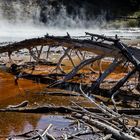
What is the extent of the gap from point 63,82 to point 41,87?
592mm

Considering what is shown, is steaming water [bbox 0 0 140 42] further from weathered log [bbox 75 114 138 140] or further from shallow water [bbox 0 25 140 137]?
weathered log [bbox 75 114 138 140]

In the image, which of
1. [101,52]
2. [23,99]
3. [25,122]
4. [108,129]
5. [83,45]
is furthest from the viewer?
[83,45]

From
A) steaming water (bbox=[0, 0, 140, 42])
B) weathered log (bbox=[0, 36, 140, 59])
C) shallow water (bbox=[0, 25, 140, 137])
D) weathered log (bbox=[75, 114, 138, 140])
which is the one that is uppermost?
weathered log (bbox=[0, 36, 140, 59])

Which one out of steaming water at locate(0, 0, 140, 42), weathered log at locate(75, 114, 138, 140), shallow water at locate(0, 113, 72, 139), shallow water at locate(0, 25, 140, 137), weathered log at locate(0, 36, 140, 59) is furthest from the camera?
steaming water at locate(0, 0, 140, 42)

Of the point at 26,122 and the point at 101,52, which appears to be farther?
the point at 101,52

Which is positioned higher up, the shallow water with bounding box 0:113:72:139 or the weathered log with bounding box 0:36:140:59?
the weathered log with bounding box 0:36:140:59

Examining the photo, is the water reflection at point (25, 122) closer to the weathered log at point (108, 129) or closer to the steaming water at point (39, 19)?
the weathered log at point (108, 129)

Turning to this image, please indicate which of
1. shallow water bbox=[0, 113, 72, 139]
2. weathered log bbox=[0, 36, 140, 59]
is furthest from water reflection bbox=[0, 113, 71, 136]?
weathered log bbox=[0, 36, 140, 59]

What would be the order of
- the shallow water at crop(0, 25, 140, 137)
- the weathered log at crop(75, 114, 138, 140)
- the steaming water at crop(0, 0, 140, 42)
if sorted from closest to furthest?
the weathered log at crop(75, 114, 138, 140) < the shallow water at crop(0, 25, 140, 137) < the steaming water at crop(0, 0, 140, 42)

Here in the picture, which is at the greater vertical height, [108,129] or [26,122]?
[108,129]

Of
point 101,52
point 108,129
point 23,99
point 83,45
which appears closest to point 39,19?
point 83,45

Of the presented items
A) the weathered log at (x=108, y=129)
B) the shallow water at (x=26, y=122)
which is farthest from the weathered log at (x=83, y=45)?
the weathered log at (x=108, y=129)

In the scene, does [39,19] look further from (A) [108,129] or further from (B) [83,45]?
(A) [108,129]

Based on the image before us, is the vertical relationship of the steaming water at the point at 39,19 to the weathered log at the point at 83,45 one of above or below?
below
